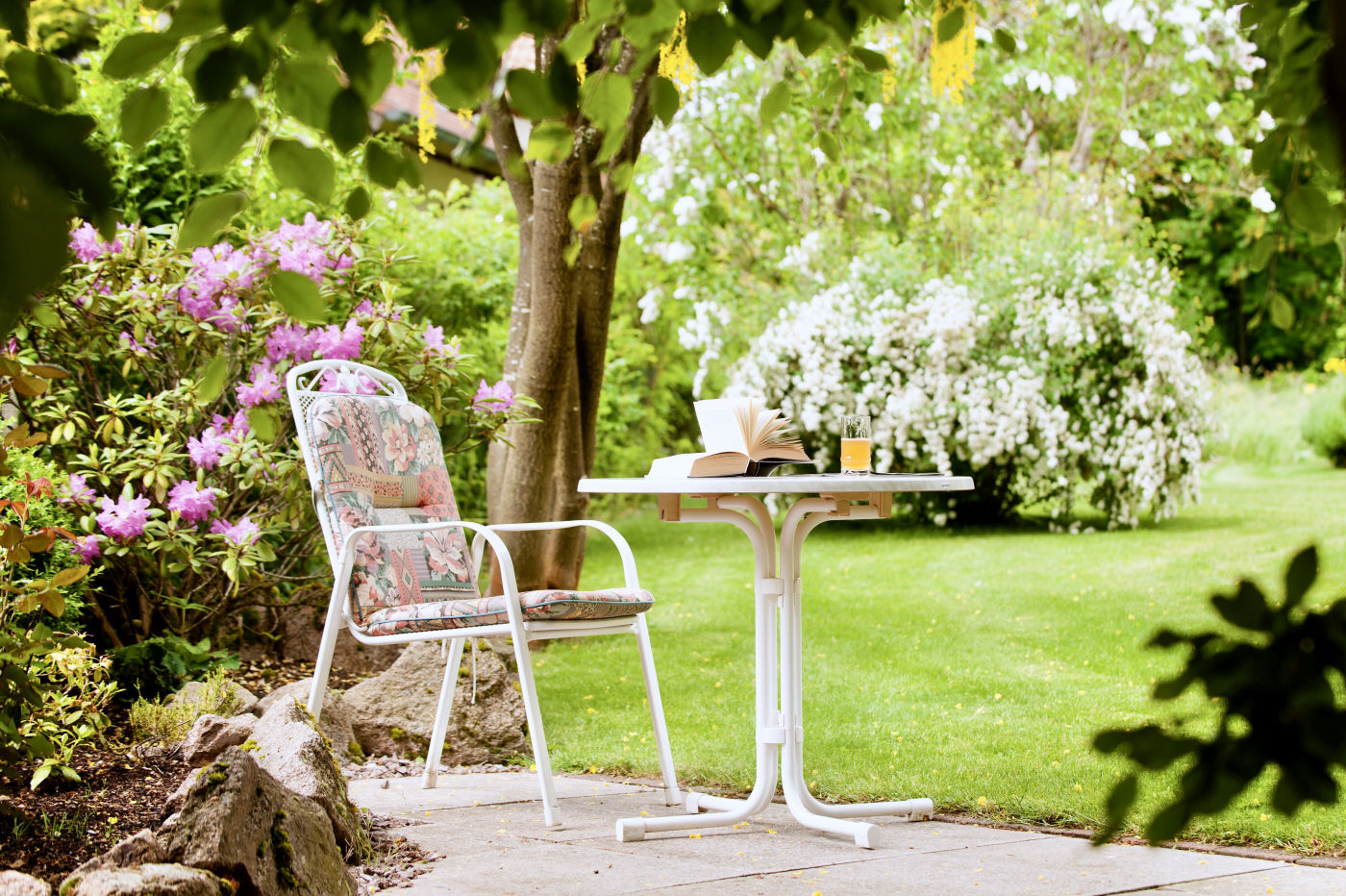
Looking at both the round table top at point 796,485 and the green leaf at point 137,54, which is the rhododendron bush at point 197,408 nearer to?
the round table top at point 796,485

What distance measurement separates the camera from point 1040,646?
5617 mm

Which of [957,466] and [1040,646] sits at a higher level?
[957,466]

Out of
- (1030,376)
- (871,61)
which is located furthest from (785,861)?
(1030,376)

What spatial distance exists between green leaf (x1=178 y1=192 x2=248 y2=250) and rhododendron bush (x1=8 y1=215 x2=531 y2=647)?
3.01 meters

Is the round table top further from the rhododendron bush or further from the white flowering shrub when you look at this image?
the white flowering shrub

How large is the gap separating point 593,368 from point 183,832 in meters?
3.81

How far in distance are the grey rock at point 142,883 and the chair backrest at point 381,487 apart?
1.38 m

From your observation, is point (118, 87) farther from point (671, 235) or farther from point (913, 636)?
point (671, 235)

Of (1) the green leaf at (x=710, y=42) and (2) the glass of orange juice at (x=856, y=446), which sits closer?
(1) the green leaf at (x=710, y=42)

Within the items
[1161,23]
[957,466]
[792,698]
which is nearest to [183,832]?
[792,698]

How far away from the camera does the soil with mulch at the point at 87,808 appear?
7.71 feet

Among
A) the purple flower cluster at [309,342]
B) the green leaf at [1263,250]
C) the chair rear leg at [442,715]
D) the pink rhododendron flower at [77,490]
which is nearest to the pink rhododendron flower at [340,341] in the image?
the purple flower cluster at [309,342]

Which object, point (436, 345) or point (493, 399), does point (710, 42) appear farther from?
point (493, 399)

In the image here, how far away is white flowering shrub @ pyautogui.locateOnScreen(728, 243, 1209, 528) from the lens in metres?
8.92
